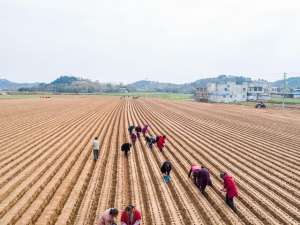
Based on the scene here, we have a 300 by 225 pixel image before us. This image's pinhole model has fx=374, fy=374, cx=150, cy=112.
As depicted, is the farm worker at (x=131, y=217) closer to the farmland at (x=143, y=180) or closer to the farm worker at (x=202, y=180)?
the farmland at (x=143, y=180)

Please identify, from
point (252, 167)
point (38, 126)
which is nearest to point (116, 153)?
point (252, 167)

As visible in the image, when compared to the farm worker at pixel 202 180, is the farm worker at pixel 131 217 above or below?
above

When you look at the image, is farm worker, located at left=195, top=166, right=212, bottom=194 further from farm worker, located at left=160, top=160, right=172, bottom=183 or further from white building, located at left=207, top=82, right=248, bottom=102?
white building, located at left=207, top=82, right=248, bottom=102

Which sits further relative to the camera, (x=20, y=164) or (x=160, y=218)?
(x=20, y=164)

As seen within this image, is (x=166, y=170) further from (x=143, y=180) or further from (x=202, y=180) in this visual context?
(x=202, y=180)

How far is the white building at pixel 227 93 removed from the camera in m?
116

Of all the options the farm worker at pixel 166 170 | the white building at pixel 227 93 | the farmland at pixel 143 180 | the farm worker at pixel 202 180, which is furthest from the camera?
the white building at pixel 227 93

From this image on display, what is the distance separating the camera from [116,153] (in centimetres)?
2147

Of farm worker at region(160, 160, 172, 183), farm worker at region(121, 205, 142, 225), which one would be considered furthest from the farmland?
farm worker at region(121, 205, 142, 225)

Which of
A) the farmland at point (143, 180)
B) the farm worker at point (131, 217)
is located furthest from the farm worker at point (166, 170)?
the farm worker at point (131, 217)

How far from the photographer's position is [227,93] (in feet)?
385

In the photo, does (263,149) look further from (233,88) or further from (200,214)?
(233,88)

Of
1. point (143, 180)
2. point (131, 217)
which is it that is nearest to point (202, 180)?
point (143, 180)

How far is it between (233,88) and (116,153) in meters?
105
